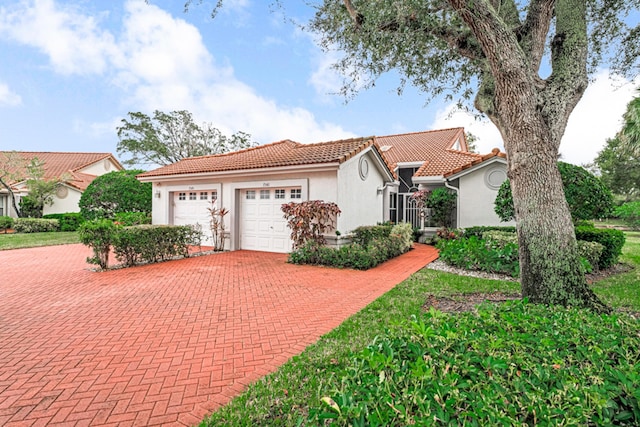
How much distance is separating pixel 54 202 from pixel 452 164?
29198 millimetres

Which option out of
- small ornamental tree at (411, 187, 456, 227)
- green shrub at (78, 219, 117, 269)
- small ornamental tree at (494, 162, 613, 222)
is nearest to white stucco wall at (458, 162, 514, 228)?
small ornamental tree at (411, 187, 456, 227)

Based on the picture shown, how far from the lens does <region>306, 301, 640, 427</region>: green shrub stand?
1.61 m

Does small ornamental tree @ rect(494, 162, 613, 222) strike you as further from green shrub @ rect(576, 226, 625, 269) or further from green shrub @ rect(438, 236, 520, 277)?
green shrub @ rect(438, 236, 520, 277)

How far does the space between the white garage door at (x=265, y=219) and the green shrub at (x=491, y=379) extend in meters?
9.43

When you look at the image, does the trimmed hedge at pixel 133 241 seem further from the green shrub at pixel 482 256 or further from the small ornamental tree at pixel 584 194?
the small ornamental tree at pixel 584 194

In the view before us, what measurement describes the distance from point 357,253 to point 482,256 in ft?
11.0

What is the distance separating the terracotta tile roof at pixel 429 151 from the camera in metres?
16.9

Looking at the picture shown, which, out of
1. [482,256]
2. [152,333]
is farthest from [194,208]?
[482,256]

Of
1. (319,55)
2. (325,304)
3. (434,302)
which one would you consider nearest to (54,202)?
(319,55)

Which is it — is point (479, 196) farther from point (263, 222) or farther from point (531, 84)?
point (531, 84)

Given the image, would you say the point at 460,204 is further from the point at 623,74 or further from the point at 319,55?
the point at 319,55

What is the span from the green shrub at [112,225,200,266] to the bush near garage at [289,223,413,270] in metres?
3.88

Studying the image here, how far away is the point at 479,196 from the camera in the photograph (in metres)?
14.2

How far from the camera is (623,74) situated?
717cm
